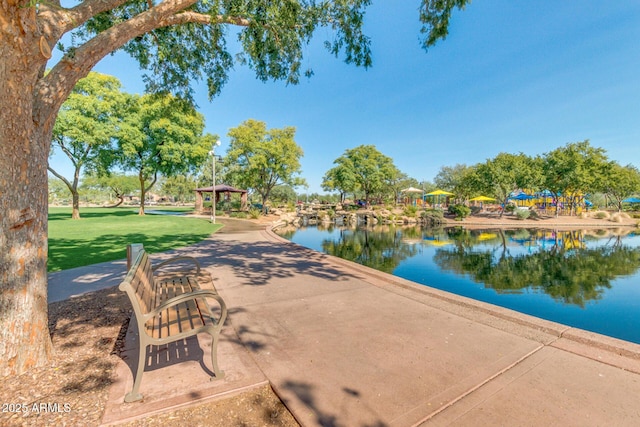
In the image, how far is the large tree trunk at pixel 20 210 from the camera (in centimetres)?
231

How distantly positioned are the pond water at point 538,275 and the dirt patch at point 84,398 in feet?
18.5

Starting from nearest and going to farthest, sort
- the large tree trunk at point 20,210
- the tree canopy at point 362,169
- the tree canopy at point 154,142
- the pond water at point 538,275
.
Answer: the large tree trunk at point 20,210
the pond water at point 538,275
the tree canopy at point 154,142
the tree canopy at point 362,169

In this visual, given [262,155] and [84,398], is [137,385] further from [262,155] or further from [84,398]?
[262,155]

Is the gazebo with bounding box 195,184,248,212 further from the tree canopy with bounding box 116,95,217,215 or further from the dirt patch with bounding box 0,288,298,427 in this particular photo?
the dirt patch with bounding box 0,288,298,427

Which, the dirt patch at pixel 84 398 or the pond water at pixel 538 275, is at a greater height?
the dirt patch at pixel 84 398

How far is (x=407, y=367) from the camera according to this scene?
2.63 m

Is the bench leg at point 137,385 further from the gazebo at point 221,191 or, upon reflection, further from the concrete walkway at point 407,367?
the gazebo at point 221,191

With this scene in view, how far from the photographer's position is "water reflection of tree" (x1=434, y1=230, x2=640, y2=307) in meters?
7.05

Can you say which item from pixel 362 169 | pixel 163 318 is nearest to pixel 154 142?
pixel 362 169

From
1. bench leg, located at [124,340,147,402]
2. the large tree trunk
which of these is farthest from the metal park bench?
the large tree trunk

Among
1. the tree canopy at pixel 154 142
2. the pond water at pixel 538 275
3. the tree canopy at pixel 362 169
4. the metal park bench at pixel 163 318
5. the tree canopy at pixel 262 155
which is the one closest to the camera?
the metal park bench at pixel 163 318

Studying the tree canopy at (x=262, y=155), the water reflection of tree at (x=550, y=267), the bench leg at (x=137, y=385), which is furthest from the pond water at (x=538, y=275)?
the tree canopy at (x=262, y=155)

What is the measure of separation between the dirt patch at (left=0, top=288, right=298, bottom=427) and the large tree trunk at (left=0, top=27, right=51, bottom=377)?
26 centimetres

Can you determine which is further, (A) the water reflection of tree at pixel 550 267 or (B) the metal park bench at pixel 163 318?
(A) the water reflection of tree at pixel 550 267
